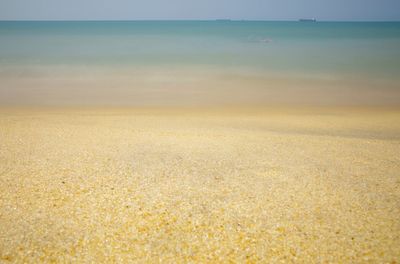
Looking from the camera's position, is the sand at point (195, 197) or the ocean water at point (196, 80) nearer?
the sand at point (195, 197)

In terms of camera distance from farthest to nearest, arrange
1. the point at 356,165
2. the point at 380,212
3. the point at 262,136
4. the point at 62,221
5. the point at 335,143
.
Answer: the point at 262,136, the point at 335,143, the point at 356,165, the point at 380,212, the point at 62,221

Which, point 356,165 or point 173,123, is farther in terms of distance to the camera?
point 173,123

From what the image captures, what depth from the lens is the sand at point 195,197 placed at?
2.28 m

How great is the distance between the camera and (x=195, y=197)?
2.97 m

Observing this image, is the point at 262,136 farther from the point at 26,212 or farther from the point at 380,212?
the point at 26,212

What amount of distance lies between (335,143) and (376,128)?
7.50 feet

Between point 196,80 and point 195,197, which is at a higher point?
point 196,80

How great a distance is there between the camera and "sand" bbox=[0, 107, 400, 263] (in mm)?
2277

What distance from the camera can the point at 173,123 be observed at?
253 inches

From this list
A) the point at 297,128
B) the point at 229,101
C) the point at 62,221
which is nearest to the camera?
the point at 62,221

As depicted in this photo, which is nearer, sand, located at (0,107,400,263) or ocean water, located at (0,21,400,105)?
sand, located at (0,107,400,263)

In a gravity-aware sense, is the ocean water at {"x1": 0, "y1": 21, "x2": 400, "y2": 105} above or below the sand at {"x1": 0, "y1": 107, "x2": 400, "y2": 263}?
above

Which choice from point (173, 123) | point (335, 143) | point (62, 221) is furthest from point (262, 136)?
point (62, 221)

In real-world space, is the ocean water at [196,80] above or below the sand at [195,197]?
above
